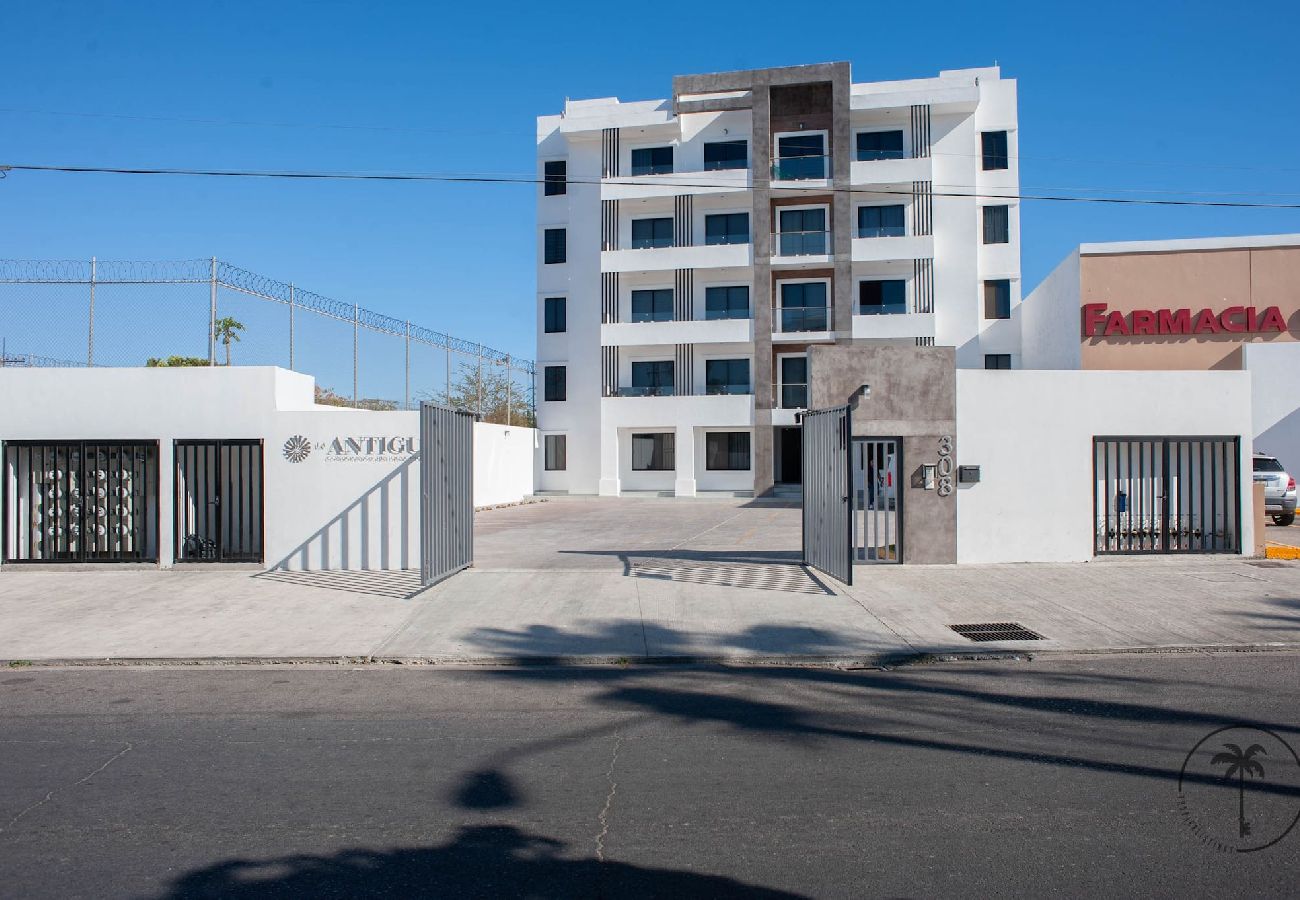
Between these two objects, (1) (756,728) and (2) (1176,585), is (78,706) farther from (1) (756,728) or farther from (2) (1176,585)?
(2) (1176,585)

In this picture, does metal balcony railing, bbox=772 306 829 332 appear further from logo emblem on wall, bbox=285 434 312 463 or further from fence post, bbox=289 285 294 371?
logo emblem on wall, bbox=285 434 312 463

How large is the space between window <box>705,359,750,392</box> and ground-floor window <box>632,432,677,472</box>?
2.79 m

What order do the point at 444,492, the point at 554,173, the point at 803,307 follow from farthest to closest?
the point at 554,173 < the point at 803,307 < the point at 444,492

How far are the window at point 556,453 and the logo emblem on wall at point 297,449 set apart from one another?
83.0 ft

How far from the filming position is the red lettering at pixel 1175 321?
24.5 metres

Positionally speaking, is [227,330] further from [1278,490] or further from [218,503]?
[1278,490]

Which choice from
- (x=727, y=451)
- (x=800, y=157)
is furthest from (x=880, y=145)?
(x=727, y=451)

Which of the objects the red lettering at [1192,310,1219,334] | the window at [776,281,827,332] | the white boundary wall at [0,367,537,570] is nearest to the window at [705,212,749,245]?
the window at [776,281,827,332]

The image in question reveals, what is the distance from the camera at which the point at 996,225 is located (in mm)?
37531

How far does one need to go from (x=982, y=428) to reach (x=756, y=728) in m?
9.40

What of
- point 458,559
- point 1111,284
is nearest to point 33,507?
point 458,559

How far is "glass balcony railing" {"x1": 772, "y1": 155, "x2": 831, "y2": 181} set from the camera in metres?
36.7

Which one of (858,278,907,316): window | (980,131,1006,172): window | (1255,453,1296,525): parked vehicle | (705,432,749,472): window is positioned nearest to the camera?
(1255,453,1296,525): parked vehicle

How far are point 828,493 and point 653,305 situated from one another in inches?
1035
